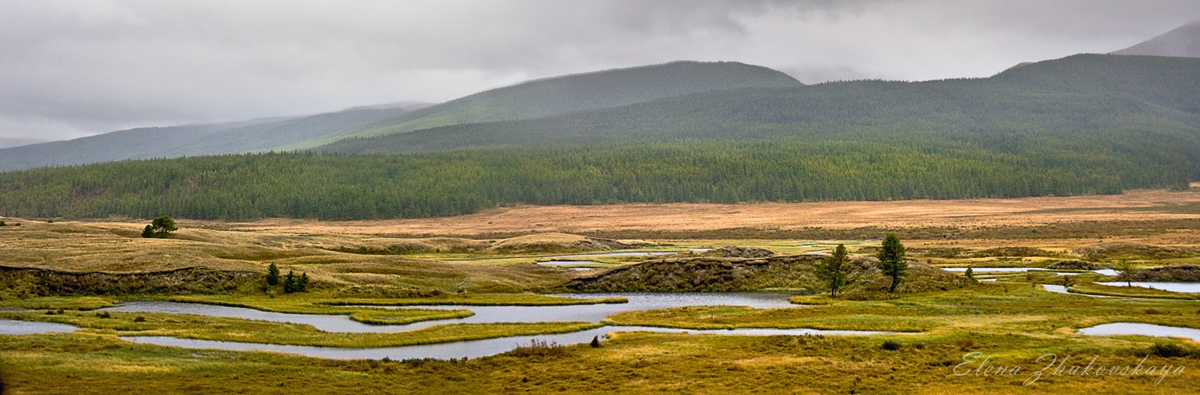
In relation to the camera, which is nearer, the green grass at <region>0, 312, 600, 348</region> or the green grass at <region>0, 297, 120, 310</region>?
the green grass at <region>0, 312, 600, 348</region>

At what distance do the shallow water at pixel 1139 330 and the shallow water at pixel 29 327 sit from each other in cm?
5172

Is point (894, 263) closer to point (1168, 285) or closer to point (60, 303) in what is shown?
point (1168, 285)

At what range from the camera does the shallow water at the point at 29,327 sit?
41.4 metres

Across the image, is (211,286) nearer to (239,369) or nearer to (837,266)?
(239,369)

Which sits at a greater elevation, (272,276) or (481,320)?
(272,276)

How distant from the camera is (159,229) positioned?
96.1m

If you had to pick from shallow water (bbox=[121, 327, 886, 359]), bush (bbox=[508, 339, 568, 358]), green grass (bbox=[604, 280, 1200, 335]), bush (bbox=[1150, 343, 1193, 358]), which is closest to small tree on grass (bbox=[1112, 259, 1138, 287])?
green grass (bbox=[604, 280, 1200, 335])

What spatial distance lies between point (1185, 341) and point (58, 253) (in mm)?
79502

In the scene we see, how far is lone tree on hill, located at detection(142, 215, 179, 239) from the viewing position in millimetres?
92875

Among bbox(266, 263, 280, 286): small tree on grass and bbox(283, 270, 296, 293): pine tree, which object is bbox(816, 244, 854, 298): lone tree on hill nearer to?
bbox(283, 270, 296, 293): pine tree
